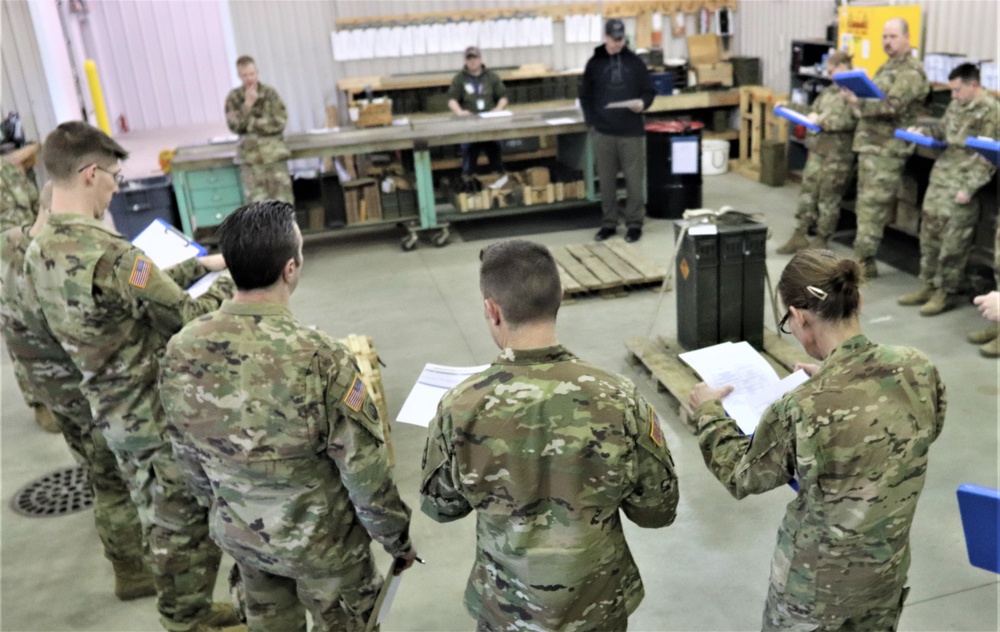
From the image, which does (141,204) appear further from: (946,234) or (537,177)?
(946,234)

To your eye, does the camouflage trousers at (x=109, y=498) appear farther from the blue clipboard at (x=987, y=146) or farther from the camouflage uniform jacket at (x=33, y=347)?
the blue clipboard at (x=987, y=146)

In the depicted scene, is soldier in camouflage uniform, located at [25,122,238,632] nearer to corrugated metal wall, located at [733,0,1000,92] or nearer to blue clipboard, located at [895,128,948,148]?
blue clipboard, located at [895,128,948,148]

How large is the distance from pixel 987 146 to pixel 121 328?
465 centimetres

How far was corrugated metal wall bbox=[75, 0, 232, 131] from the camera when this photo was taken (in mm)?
13359

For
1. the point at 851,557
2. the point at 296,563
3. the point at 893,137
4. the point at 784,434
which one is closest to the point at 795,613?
the point at 851,557

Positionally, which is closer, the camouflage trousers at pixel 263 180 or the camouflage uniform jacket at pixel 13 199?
the camouflage uniform jacket at pixel 13 199

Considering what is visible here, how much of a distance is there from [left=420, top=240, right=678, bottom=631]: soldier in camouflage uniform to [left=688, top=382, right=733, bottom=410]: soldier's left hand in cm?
49

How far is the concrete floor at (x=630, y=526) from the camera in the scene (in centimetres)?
310

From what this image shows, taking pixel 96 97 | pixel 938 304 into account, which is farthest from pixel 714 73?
pixel 96 97

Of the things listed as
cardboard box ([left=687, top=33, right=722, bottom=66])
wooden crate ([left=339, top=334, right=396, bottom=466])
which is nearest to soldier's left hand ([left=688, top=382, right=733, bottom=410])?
wooden crate ([left=339, top=334, right=396, bottom=466])

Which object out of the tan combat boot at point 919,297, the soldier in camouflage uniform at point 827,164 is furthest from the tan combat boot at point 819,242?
the tan combat boot at point 919,297

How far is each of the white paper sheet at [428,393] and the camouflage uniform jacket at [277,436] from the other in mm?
349

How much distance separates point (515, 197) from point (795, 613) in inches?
246

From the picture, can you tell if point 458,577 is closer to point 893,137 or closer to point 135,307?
point 135,307
